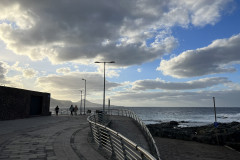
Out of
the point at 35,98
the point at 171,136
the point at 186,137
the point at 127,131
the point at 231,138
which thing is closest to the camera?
the point at 127,131

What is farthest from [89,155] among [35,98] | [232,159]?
[35,98]

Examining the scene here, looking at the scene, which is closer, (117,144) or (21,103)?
(117,144)

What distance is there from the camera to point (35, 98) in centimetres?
3038

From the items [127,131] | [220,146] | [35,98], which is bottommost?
[220,146]

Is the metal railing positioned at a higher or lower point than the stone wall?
lower

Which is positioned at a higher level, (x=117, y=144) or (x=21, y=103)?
(x=21, y=103)

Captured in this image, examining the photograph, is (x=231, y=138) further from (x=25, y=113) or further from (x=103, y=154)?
(x=25, y=113)

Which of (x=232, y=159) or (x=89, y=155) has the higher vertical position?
(x=89, y=155)

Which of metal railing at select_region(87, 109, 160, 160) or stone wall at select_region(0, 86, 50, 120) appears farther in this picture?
stone wall at select_region(0, 86, 50, 120)

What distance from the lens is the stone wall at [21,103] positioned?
2303 centimetres

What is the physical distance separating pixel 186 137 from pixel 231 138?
5.15 metres

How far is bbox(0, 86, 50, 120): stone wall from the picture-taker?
23.0 m

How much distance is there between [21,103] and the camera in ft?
84.9

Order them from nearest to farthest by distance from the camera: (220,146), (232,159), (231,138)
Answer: (232,159) → (220,146) → (231,138)
